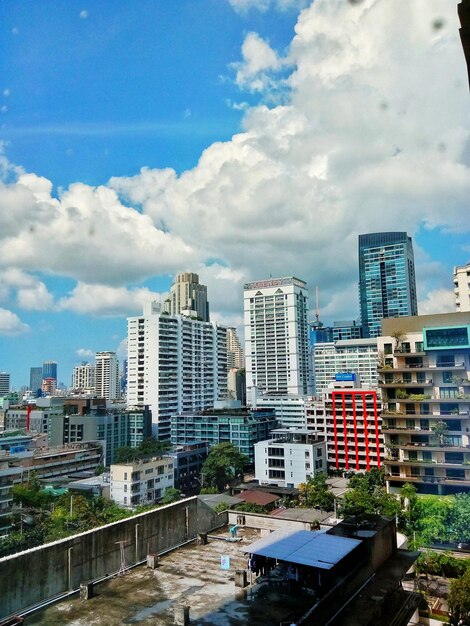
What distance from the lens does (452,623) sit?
1730cm

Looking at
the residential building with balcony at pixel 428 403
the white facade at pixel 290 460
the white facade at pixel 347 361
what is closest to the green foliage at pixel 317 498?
the white facade at pixel 290 460

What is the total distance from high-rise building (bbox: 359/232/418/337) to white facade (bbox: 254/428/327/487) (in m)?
108

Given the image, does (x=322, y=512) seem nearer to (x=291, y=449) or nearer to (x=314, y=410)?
(x=291, y=449)

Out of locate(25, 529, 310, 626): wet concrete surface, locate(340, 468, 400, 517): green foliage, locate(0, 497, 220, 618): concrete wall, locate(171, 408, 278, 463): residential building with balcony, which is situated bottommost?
locate(340, 468, 400, 517): green foliage

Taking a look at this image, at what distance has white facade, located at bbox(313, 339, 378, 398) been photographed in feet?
388

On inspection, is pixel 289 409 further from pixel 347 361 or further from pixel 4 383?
pixel 4 383

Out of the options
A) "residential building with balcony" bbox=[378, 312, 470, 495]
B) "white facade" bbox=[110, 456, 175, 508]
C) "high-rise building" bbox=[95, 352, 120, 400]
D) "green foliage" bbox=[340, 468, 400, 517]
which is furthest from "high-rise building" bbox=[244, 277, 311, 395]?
"high-rise building" bbox=[95, 352, 120, 400]

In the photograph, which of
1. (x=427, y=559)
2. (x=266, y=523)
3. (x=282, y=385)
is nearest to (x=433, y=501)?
(x=427, y=559)

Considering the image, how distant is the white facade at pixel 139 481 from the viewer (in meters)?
41.6

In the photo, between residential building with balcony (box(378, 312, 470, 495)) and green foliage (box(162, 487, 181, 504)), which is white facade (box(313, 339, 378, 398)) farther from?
residential building with balcony (box(378, 312, 470, 495))

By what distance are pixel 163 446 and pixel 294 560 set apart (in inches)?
2180

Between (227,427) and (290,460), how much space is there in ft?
42.5

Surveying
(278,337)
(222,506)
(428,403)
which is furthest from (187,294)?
(428,403)

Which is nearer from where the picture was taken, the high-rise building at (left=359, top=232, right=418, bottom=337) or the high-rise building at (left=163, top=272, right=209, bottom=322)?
the high-rise building at (left=359, top=232, right=418, bottom=337)
